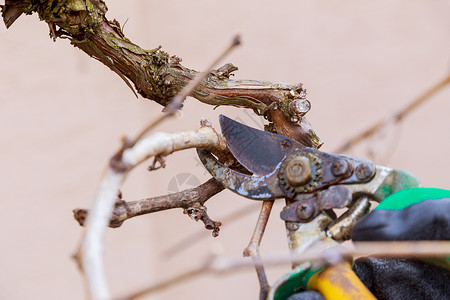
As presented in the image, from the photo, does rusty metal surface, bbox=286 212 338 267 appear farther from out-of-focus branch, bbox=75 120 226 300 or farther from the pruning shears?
out-of-focus branch, bbox=75 120 226 300

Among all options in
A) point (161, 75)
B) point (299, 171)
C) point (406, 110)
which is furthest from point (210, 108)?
point (406, 110)

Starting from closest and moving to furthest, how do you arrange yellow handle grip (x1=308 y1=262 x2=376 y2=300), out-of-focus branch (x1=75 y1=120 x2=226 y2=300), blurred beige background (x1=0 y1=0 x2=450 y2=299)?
out-of-focus branch (x1=75 y1=120 x2=226 y2=300)
yellow handle grip (x1=308 y1=262 x2=376 y2=300)
blurred beige background (x1=0 y1=0 x2=450 y2=299)

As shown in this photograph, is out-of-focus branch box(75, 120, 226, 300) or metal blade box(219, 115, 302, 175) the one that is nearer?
out-of-focus branch box(75, 120, 226, 300)

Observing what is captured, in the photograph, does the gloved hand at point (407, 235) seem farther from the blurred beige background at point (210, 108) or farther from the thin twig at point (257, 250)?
the blurred beige background at point (210, 108)

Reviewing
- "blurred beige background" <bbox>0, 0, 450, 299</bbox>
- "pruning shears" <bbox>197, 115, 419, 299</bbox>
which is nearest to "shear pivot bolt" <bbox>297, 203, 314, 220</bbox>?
"pruning shears" <bbox>197, 115, 419, 299</bbox>

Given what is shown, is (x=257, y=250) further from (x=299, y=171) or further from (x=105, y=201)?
(x=105, y=201)

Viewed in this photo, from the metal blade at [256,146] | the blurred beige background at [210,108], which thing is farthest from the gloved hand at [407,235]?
the blurred beige background at [210,108]
